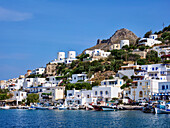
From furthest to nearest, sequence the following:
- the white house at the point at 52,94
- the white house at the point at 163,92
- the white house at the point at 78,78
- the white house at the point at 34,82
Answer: the white house at the point at 34,82, the white house at the point at 78,78, the white house at the point at 52,94, the white house at the point at 163,92

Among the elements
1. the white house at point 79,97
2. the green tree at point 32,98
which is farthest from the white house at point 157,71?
the green tree at point 32,98

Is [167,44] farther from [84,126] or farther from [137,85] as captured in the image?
[84,126]

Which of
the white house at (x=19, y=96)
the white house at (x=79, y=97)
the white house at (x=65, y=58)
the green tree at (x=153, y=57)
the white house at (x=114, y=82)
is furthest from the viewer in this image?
the white house at (x=65, y=58)

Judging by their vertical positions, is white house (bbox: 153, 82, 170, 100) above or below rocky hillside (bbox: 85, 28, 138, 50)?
below

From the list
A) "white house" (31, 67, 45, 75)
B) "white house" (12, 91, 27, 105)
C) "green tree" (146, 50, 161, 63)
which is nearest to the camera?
"green tree" (146, 50, 161, 63)

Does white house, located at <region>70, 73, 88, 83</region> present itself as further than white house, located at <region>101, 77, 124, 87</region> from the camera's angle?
Yes

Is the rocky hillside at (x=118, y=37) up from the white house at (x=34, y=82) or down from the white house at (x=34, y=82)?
up

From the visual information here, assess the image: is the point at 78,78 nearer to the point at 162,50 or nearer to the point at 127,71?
the point at 127,71

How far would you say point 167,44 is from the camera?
87.5 metres

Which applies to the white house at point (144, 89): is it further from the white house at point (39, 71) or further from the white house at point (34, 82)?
the white house at point (39, 71)

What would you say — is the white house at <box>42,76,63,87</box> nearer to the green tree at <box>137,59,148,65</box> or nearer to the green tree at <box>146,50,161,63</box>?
the green tree at <box>137,59,148,65</box>

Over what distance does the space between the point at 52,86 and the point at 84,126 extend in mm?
43011

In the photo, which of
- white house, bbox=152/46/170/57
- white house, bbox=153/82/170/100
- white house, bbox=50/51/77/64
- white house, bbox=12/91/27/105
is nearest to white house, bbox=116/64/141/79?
white house, bbox=153/82/170/100

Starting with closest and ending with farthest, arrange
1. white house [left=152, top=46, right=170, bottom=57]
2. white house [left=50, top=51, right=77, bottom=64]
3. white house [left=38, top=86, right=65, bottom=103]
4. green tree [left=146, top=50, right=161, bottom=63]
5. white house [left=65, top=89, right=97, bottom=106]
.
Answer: white house [left=65, top=89, right=97, bottom=106] < white house [left=38, top=86, right=65, bottom=103] < green tree [left=146, top=50, right=161, bottom=63] < white house [left=152, top=46, right=170, bottom=57] < white house [left=50, top=51, right=77, bottom=64]
